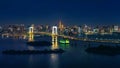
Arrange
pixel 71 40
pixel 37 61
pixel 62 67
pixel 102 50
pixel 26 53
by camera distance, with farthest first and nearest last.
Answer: pixel 71 40
pixel 102 50
pixel 26 53
pixel 37 61
pixel 62 67

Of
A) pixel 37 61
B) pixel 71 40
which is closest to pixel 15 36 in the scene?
pixel 71 40

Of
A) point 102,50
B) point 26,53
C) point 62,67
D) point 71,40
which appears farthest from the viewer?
point 71,40

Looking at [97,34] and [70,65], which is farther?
[97,34]

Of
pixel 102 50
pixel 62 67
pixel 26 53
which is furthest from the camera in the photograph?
pixel 102 50

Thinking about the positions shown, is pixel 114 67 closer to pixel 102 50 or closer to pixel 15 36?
pixel 102 50

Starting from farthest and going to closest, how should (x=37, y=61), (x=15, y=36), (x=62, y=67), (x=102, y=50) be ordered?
1. (x=15, y=36)
2. (x=102, y=50)
3. (x=37, y=61)
4. (x=62, y=67)

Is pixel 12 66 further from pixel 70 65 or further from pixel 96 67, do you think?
pixel 96 67

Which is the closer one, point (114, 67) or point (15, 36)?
point (114, 67)

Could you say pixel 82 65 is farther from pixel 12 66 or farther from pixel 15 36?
pixel 15 36
